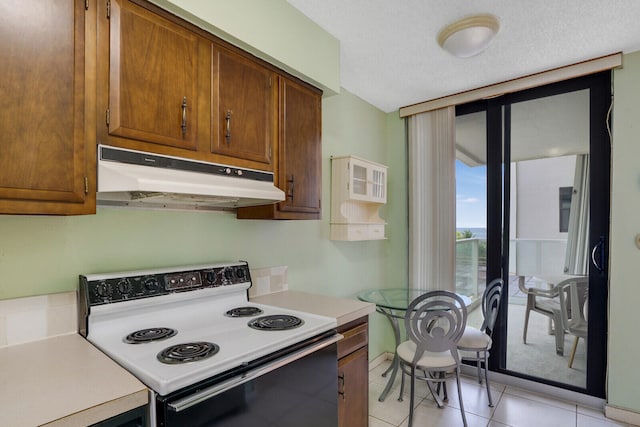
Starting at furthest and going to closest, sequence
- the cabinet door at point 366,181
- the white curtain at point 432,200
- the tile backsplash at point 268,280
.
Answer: the white curtain at point 432,200 → the cabinet door at point 366,181 → the tile backsplash at point 268,280

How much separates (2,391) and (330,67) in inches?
80.7

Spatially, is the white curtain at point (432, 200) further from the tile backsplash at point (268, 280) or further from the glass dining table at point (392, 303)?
the tile backsplash at point (268, 280)

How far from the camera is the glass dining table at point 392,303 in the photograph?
2451 millimetres

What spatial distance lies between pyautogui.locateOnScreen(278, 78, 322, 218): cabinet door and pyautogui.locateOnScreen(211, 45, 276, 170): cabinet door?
0.09 metres

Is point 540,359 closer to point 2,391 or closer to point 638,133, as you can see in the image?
point 638,133

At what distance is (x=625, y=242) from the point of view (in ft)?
7.57

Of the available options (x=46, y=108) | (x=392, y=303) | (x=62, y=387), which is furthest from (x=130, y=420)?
(x=392, y=303)

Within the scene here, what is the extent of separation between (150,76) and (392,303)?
81.8 inches

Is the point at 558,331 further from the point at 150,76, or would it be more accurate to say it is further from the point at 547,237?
the point at 150,76

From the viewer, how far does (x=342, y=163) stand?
2656 mm

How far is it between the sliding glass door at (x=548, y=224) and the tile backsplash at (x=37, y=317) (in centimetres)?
290

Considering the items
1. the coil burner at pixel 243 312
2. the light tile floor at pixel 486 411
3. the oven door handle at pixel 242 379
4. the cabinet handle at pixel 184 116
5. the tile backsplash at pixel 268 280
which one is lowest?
the light tile floor at pixel 486 411

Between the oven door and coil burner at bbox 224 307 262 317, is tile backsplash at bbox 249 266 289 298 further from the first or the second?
the oven door

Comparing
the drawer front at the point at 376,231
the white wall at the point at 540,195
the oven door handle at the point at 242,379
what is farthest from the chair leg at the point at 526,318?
the oven door handle at the point at 242,379
